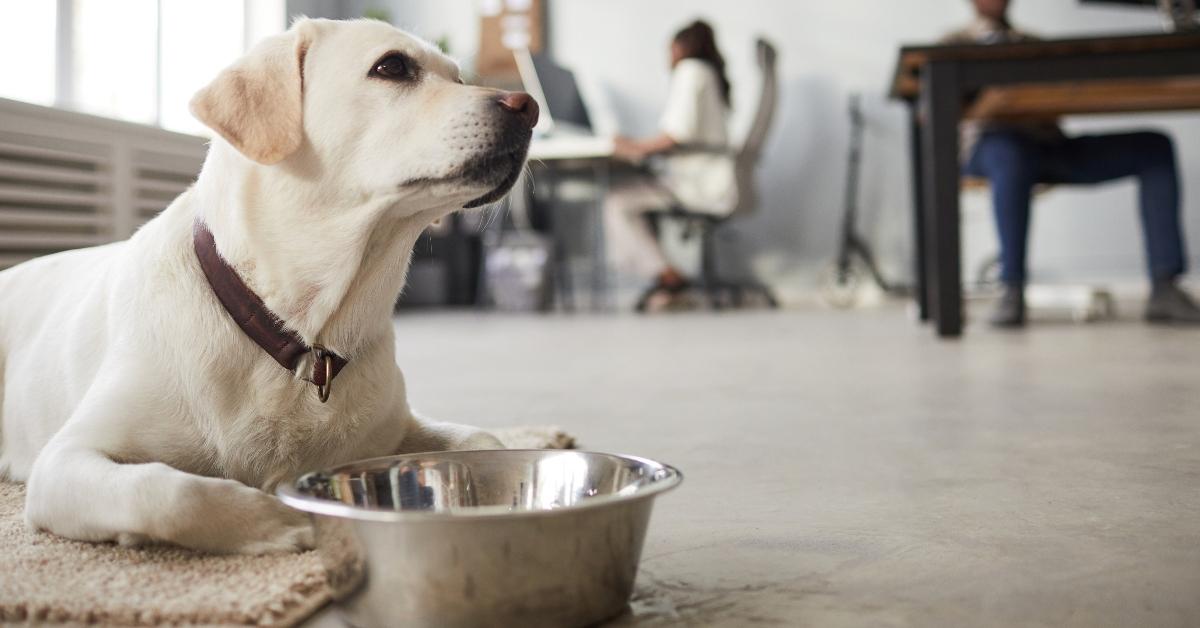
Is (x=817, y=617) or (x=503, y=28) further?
(x=503, y=28)

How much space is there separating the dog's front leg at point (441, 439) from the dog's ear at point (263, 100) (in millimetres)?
409

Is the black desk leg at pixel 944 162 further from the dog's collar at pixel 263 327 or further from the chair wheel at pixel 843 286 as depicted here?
the chair wheel at pixel 843 286

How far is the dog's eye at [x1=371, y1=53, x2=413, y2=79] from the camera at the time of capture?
45.4 inches

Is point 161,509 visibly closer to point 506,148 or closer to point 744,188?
point 506,148

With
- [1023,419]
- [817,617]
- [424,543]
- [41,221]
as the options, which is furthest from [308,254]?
[41,221]

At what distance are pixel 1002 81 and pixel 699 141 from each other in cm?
270

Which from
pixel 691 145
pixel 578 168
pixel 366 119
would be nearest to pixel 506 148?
pixel 366 119

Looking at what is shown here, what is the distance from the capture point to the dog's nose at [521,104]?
1.12m

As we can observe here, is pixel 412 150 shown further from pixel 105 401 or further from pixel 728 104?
pixel 728 104

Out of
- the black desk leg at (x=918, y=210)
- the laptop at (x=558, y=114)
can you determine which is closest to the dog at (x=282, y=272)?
the black desk leg at (x=918, y=210)

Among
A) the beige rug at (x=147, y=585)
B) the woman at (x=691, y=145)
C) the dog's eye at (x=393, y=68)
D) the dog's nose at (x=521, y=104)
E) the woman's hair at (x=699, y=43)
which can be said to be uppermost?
the woman's hair at (x=699, y=43)

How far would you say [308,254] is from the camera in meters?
1.11

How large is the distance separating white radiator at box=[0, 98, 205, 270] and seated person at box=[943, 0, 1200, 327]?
290 centimetres

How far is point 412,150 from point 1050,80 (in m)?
2.71
